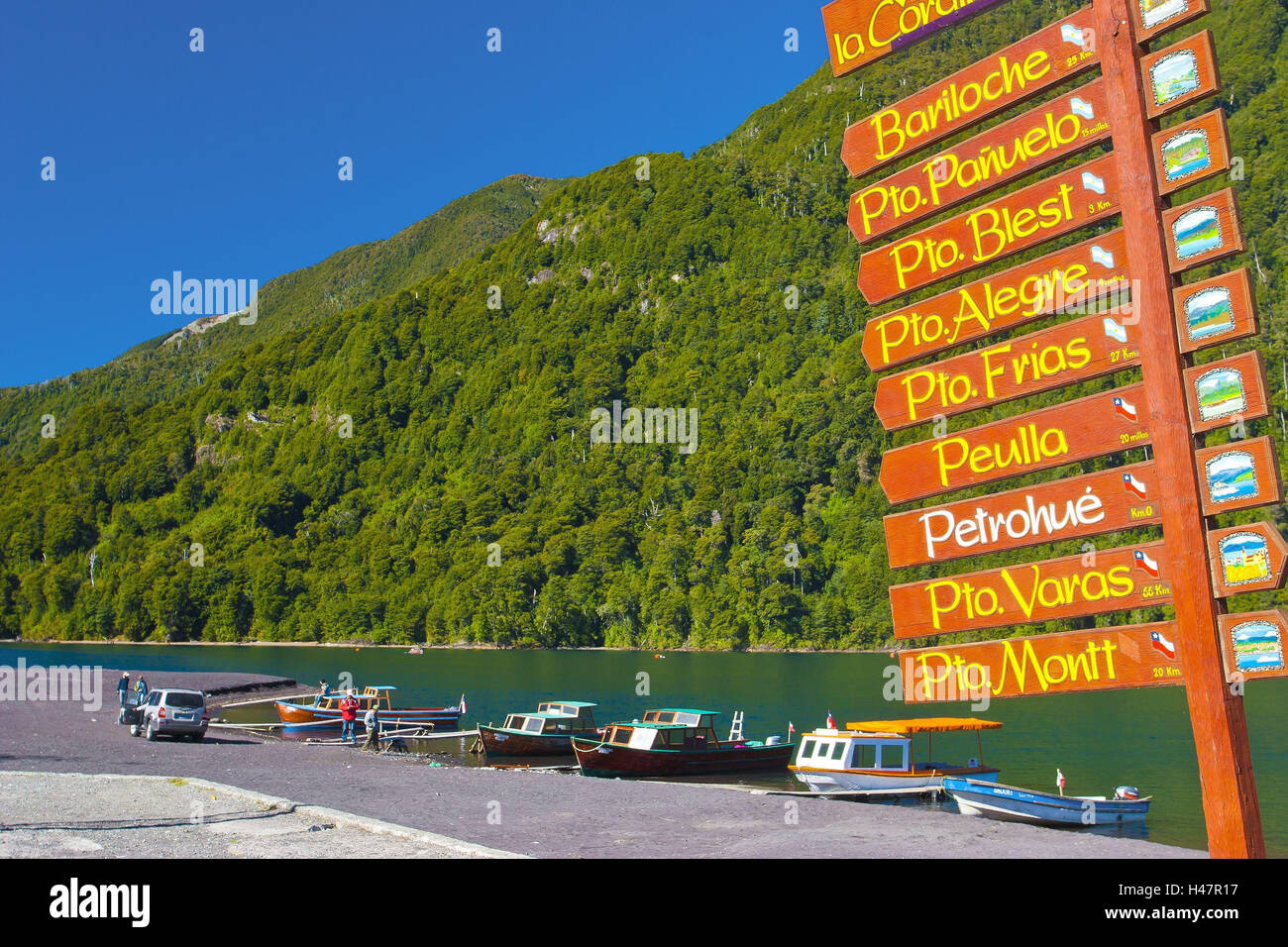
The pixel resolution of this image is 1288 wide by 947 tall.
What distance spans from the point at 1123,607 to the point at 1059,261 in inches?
126

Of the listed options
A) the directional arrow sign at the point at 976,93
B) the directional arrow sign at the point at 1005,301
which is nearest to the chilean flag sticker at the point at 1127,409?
the directional arrow sign at the point at 1005,301

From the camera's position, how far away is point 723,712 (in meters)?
73.4

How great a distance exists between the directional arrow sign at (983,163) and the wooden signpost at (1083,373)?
0.07 feet

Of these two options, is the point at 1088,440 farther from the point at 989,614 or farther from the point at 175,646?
the point at 175,646

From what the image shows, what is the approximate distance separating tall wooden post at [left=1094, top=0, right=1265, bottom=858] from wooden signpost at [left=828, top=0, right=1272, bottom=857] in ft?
0.06

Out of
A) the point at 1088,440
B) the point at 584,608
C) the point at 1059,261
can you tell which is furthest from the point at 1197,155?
the point at 584,608

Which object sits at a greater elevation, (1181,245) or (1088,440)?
(1181,245)

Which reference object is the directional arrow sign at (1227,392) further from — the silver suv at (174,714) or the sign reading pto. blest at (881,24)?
the silver suv at (174,714)

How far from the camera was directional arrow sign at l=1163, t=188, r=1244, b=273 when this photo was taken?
8.22 m

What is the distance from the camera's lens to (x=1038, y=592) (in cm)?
927

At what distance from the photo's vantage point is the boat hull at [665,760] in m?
41.6

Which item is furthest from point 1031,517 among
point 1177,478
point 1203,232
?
point 1203,232

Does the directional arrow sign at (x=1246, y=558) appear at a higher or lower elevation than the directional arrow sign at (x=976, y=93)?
lower
